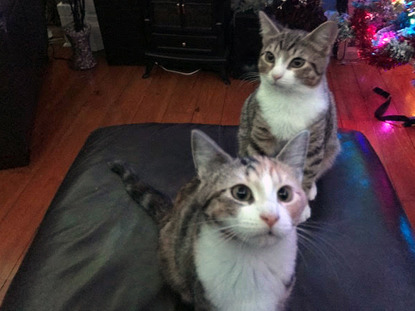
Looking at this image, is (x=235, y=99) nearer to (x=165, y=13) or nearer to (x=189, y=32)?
(x=189, y=32)

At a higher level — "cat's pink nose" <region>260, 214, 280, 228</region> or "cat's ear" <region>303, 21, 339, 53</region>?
"cat's ear" <region>303, 21, 339, 53</region>

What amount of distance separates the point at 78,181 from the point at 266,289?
713mm

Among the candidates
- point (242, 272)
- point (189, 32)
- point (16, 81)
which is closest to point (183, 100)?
point (189, 32)

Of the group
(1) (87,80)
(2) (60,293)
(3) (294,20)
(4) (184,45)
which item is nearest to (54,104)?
(1) (87,80)

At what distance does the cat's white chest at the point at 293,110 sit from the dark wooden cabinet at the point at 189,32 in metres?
1.22

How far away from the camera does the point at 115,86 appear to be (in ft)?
7.87

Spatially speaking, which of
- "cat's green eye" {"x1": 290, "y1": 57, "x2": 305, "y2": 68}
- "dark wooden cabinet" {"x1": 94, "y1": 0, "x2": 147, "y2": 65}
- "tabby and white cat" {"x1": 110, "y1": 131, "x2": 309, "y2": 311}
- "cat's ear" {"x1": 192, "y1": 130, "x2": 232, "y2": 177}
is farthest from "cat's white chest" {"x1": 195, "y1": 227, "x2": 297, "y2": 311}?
"dark wooden cabinet" {"x1": 94, "y1": 0, "x2": 147, "y2": 65}

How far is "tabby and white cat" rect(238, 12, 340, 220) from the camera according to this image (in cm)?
110

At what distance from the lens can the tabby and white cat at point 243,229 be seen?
2.19 ft

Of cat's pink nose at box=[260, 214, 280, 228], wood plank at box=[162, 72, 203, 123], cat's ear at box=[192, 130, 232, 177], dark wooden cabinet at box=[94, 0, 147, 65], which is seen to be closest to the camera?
cat's pink nose at box=[260, 214, 280, 228]

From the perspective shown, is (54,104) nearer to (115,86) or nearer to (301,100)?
(115,86)

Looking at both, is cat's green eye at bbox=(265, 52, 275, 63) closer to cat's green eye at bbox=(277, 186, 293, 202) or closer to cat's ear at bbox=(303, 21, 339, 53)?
cat's ear at bbox=(303, 21, 339, 53)

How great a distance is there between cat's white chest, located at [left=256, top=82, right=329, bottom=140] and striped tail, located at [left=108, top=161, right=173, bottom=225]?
388 mm

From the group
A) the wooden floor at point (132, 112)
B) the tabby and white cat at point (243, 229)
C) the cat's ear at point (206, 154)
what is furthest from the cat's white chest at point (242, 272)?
the wooden floor at point (132, 112)
